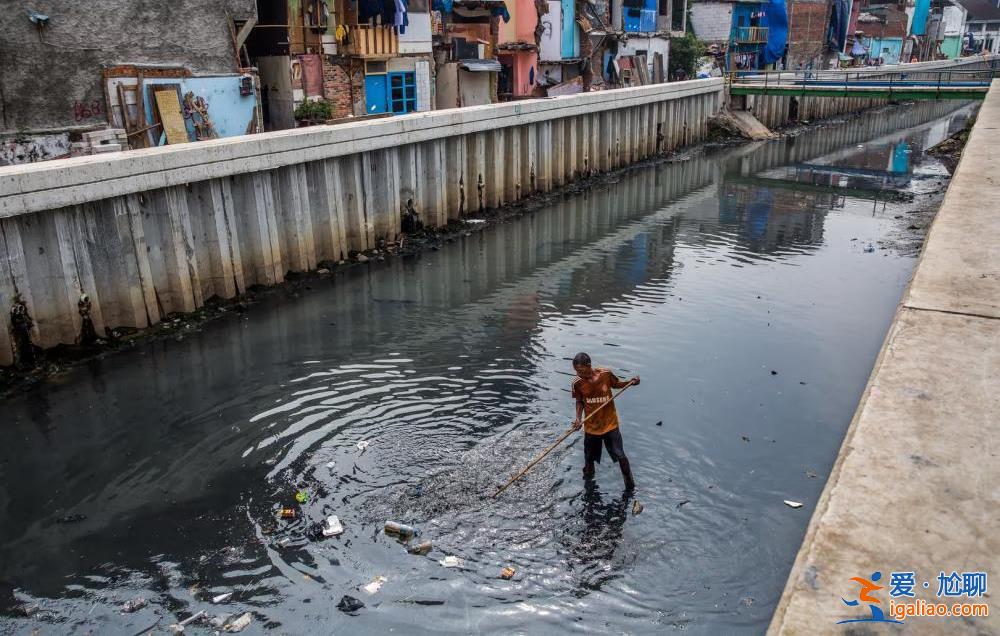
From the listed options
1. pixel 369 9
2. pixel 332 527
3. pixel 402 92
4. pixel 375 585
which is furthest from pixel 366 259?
pixel 402 92

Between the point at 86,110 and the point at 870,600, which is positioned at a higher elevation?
the point at 86,110

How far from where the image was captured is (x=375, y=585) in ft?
24.6

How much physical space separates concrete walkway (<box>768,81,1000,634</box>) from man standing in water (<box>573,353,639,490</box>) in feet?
8.14

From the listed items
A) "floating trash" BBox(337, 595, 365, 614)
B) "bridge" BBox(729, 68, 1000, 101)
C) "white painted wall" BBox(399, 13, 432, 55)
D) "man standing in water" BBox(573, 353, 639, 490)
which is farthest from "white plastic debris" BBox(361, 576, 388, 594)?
"bridge" BBox(729, 68, 1000, 101)

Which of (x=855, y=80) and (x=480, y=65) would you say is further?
(x=855, y=80)

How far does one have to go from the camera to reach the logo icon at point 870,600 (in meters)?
4.58

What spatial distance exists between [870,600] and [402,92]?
2737 cm

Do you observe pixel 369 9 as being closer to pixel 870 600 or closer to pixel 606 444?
pixel 606 444

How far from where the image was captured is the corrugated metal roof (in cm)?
3297

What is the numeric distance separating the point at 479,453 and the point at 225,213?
796 centimetres

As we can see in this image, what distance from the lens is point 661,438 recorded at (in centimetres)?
1020

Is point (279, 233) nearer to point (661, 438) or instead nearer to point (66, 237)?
point (66, 237)

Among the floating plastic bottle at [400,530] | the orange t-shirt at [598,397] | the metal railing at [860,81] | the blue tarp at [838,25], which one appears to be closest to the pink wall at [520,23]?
the metal railing at [860,81]

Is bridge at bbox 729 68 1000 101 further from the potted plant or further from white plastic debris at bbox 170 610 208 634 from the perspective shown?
white plastic debris at bbox 170 610 208 634
